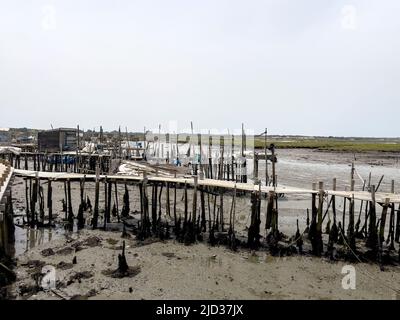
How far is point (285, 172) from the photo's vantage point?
4056cm

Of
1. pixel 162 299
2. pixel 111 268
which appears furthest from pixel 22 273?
pixel 162 299

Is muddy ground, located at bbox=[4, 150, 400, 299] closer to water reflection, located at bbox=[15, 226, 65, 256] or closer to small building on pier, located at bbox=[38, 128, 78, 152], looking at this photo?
A: water reflection, located at bbox=[15, 226, 65, 256]

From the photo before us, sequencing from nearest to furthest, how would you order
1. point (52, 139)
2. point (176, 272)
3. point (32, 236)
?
1. point (176, 272)
2. point (32, 236)
3. point (52, 139)

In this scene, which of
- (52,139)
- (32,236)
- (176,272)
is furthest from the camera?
(52,139)

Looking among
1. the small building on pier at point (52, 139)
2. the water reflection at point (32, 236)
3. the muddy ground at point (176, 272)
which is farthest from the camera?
the small building on pier at point (52, 139)

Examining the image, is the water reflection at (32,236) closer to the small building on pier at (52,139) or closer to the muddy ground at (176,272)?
the muddy ground at (176,272)

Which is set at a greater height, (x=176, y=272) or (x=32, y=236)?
(x=32, y=236)

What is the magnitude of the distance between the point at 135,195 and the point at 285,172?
64.7 feet

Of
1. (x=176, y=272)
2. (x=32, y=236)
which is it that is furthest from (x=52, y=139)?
(x=176, y=272)

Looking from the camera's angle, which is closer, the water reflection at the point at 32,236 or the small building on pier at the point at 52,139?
the water reflection at the point at 32,236

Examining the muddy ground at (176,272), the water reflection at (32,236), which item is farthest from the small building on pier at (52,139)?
the muddy ground at (176,272)

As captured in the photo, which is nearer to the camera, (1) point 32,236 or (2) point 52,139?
(1) point 32,236

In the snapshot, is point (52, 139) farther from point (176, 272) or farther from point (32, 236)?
point (176, 272)
